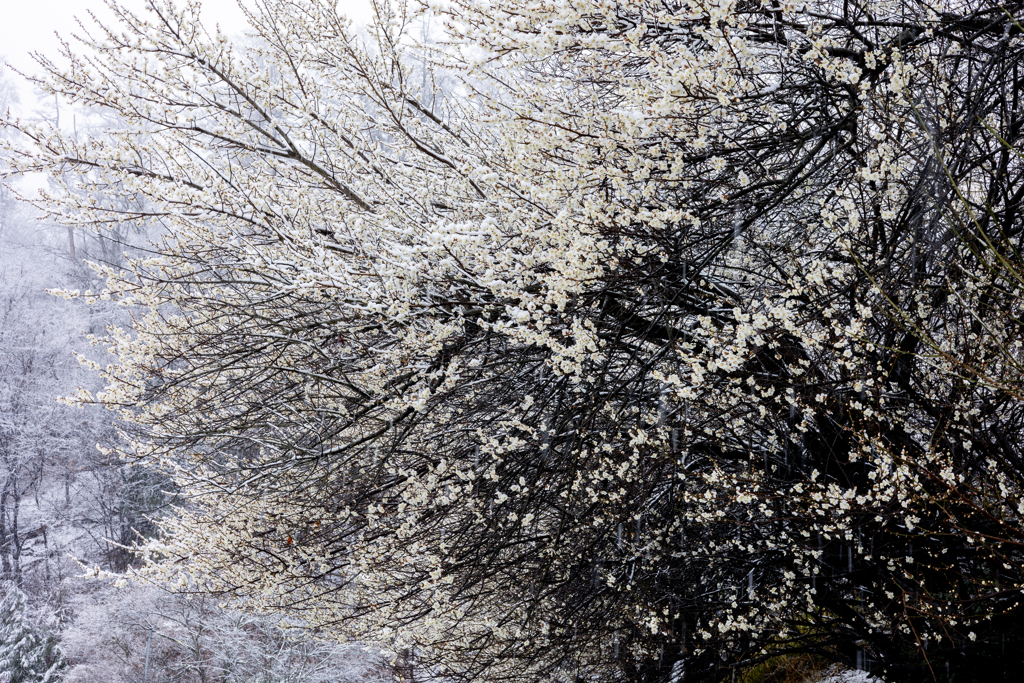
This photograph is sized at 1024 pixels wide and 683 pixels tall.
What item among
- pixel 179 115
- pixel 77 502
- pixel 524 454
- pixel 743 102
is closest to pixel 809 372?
pixel 743 102

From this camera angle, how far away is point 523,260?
3.65 metres

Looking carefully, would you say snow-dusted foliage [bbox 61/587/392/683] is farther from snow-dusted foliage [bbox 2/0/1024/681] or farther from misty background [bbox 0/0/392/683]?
snow-dusted foliage [bbox 2/0/1024/681]

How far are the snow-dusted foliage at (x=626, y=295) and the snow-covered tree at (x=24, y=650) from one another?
37.6 ft

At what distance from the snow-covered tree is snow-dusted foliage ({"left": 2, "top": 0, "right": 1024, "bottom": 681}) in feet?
37.6

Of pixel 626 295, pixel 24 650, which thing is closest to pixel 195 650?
pixel 24 650

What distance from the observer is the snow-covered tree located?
13.8 metres

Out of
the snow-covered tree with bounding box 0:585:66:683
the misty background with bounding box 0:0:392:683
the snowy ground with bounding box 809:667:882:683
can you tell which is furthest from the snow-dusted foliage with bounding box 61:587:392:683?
the snowy ground with bounding box 809:667:882:683

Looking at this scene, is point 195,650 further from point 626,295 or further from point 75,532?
point 626,295

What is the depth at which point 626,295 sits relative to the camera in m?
4.21

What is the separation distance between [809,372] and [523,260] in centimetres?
173

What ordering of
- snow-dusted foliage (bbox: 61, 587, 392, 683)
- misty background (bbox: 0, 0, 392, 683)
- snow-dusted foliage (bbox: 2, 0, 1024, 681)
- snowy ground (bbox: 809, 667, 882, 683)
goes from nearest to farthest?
snow-dusted foliage (bbox: 2, 0, 1024, 681) → snowy ground (bbox: 809, 667, 882, 683) → snow-dusted foliage (bbox: 61, 587, 392, 683) → misty background (bbox: 0, 0, 392, 683)

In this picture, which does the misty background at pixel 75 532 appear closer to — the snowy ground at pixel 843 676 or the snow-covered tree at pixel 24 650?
the snow-covered tree at pixel 24 650

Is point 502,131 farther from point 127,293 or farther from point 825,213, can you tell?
point 127,293

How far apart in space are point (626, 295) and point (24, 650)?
16290 millimetres
